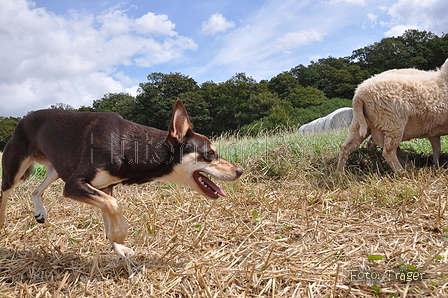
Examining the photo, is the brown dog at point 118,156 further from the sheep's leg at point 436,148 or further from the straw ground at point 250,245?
the sheep's leg at point 436,148

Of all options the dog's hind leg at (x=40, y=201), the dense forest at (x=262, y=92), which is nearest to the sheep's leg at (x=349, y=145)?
the dog's hind leg at (x=40, y=201)

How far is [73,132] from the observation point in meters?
3.08

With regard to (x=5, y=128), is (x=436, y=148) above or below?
below

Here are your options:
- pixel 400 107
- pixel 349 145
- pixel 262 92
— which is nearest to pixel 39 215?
pixel 349 145

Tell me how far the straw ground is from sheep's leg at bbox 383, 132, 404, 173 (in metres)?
0.23

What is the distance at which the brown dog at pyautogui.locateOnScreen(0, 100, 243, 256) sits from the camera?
8.82 feet

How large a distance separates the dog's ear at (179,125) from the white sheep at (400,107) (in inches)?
130

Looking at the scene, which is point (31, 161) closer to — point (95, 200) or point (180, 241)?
point (95, 200)

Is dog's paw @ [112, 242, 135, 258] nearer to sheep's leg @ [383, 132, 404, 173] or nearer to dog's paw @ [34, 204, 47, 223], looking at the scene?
dog's paw @ [34, 204, 47, 223]

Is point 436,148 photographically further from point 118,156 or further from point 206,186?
point 118,156

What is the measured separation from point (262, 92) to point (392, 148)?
29.5 m

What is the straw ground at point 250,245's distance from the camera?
2.26 meters

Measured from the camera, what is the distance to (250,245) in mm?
2939

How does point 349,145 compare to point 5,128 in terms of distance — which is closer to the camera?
point 349,145
